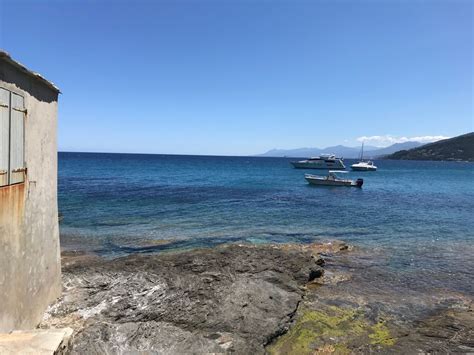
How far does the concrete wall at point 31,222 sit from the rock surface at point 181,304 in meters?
0.72

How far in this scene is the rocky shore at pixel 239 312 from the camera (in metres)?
6.97

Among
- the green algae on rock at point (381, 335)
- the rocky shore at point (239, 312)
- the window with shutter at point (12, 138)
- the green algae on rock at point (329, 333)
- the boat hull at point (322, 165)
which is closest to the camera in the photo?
→ the window with shutter at point (12, 138)

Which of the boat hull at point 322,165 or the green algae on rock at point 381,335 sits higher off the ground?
the boat hull at point 322,165

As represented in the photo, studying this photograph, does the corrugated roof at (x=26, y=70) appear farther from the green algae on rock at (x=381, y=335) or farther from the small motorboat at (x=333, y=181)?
the small motorboat at (x=333, y=181)

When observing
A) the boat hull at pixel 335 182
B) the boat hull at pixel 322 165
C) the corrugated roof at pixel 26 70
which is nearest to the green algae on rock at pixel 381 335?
the corrugated roof at pixel 26 70

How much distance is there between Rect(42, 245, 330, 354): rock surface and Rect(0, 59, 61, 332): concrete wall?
2.35 feet

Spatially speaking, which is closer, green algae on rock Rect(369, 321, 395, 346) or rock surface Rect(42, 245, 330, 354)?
rock surface Rect(42, 245, 330, 354)

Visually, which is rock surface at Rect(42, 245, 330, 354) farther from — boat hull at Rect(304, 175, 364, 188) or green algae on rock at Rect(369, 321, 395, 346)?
boat hull at Rect(304, 175, 364, 188)

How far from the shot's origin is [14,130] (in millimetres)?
5988

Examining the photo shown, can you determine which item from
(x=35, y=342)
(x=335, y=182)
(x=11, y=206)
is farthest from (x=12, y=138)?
(x=335, y=182)

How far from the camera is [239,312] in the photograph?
8391 mm

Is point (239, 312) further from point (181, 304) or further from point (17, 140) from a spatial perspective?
point (17, 140)

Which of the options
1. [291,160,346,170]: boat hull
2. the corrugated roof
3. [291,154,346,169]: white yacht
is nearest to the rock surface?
the corrugated roof

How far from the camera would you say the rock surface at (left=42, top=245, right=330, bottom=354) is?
6.70m
